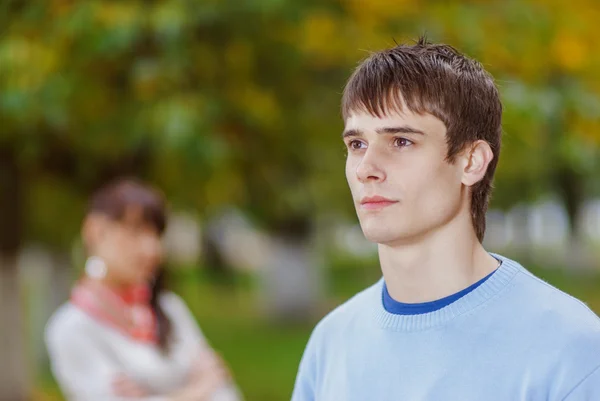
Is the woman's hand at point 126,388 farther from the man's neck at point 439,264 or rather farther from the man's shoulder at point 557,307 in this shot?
the man's shoulder at point 557,307

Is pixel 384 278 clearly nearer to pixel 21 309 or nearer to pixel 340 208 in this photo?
pixel 21 309

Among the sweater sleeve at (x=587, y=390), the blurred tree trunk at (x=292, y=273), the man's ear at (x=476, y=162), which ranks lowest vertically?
the blurred tree trunk at (x=292, y=273)

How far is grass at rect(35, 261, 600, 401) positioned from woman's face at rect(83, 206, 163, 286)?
4.74 feet

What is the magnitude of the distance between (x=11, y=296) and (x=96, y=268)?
559cm

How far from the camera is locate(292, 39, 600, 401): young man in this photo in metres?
1.57

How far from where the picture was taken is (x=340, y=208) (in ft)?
66.0

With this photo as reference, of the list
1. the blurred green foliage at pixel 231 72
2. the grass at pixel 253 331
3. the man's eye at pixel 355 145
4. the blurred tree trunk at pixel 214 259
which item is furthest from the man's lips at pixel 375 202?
the blurred tree trunk at pixel 214 259

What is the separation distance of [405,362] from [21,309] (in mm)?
7501

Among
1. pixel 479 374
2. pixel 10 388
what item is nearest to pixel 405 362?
pixel 479 374

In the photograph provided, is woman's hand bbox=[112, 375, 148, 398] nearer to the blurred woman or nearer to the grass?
the blurred woman

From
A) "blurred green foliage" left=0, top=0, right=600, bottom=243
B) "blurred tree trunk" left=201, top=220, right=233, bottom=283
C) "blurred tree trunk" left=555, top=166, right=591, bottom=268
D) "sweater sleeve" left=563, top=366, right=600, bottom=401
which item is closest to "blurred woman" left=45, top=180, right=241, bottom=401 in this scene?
"blurred green foliage" left=0, top=0, right=600, bottom=243

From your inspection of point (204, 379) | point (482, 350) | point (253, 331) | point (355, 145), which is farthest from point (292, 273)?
point (482, 350)

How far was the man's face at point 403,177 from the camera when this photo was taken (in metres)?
1.64

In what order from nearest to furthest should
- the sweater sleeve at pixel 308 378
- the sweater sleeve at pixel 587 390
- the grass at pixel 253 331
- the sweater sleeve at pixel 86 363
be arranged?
the sweater sleeve at pixel 587 390, the sweater sleeve at pixel 308 378, the sweater sleeve at pixel 86 363, the grass at pixel 253 331
